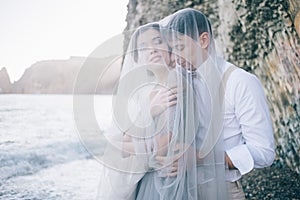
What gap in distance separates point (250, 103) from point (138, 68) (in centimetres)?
37

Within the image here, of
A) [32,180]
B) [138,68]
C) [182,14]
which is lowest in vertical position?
[32,180]

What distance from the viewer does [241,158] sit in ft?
3.27

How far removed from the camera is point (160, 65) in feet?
3.59

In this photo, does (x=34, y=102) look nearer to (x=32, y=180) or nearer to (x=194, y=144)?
(x=32, y=180)

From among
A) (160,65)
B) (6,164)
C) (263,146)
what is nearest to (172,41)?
(160,65)

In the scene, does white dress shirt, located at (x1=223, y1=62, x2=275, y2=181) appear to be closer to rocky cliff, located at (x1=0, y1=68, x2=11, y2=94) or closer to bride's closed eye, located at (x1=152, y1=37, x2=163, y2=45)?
bride's closed eye, located at (x1=152, y1=37, x2=163, y2=45)

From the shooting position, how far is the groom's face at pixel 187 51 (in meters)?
1.06

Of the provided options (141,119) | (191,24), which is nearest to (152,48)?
(191,24)

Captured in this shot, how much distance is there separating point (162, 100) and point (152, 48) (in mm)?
198

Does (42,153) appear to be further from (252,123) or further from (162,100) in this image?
(252,123)

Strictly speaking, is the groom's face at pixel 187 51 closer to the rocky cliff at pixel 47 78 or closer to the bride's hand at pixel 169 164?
the bride's hand at pixel 169 164

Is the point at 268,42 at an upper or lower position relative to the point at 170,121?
upper

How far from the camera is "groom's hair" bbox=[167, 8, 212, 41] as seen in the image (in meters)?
1.06

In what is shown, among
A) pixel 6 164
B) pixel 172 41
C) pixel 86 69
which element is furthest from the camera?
pixel 6 164
